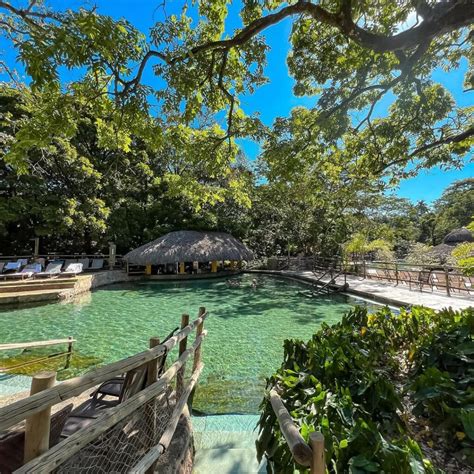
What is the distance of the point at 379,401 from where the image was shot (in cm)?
212

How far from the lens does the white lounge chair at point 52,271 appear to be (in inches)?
527

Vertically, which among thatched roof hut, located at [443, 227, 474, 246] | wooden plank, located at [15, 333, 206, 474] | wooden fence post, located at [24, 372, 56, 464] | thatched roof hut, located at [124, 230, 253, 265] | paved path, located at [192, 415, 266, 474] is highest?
thatched roof hut, located at [443, 227, 474, 246]

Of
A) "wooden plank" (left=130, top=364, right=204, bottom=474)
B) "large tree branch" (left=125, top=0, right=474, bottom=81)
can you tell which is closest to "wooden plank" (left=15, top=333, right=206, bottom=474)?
"wooden plank" (left=130, top=364, right=204, bottom=474)

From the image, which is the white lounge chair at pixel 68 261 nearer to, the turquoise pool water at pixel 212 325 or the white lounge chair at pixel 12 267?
the white lounge chair at pixel 12 267

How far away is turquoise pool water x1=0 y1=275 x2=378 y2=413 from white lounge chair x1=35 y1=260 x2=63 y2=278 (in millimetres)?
2320

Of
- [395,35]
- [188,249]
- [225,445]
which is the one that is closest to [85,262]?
[188,249]

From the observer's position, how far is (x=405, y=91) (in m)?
6.02

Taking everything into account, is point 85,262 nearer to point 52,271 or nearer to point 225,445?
point 52,271

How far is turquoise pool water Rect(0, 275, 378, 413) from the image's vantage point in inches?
206

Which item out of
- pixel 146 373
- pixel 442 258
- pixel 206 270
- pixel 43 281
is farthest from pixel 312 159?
pixel 442 258

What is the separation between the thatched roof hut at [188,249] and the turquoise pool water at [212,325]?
11.6 ft

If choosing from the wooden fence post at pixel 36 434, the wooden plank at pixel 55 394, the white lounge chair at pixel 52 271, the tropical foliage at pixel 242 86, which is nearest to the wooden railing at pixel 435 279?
the tropical foliage at pixel 242 86

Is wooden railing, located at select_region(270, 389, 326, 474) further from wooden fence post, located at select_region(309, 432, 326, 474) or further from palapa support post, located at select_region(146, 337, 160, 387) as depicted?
palapa support post, located at select_region(146, 337, 160, 387)

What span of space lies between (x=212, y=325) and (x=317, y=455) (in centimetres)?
746
